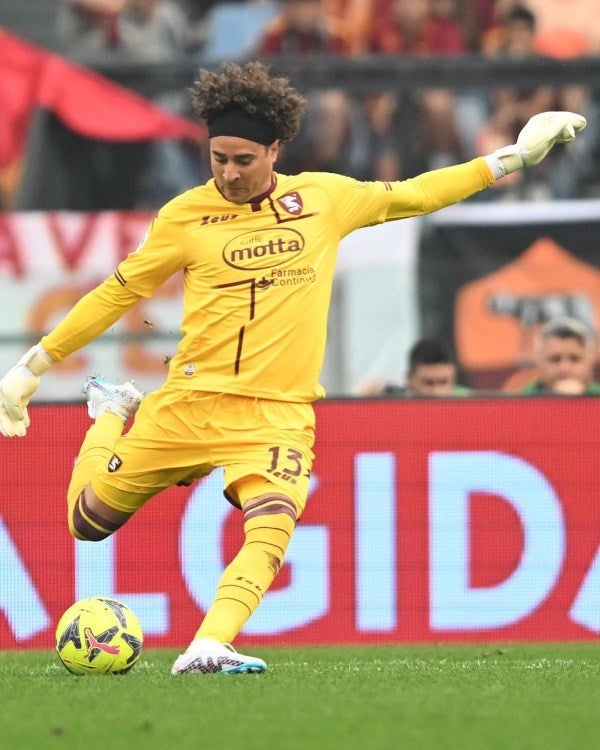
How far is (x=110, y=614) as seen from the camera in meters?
6.55

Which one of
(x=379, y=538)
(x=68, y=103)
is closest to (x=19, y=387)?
(x=379, y=538)

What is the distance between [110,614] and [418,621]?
2.82 metres

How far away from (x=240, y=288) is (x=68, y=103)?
229 inches

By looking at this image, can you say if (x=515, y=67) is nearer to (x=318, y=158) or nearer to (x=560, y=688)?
(x=318, y=158)

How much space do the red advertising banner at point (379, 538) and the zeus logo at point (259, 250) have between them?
9.06ft

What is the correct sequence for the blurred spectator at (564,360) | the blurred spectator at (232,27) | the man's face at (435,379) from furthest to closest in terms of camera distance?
1. the blurred spectator at (232,27)
2. the blurred spectator at (564,360)
3. the man's face at (435,379)

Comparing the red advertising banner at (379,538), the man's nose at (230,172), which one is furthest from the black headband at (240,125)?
the red advertising banner at (379,538)

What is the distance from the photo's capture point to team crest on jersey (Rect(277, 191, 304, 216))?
6566 millimetres

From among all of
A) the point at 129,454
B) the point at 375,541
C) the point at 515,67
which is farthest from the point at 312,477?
the point at 515,67

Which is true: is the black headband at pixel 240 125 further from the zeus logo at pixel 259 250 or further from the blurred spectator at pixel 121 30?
the blurred spectator at pixel 121 30

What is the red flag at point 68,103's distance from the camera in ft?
38.7

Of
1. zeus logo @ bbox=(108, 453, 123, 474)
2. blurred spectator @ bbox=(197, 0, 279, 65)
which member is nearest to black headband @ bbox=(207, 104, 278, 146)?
zeus logo @ bbox=(108, 453, 123, 474)

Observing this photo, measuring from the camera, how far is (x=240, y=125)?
6.36 m

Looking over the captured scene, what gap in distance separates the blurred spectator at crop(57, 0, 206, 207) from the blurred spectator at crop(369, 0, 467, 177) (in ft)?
4.71
